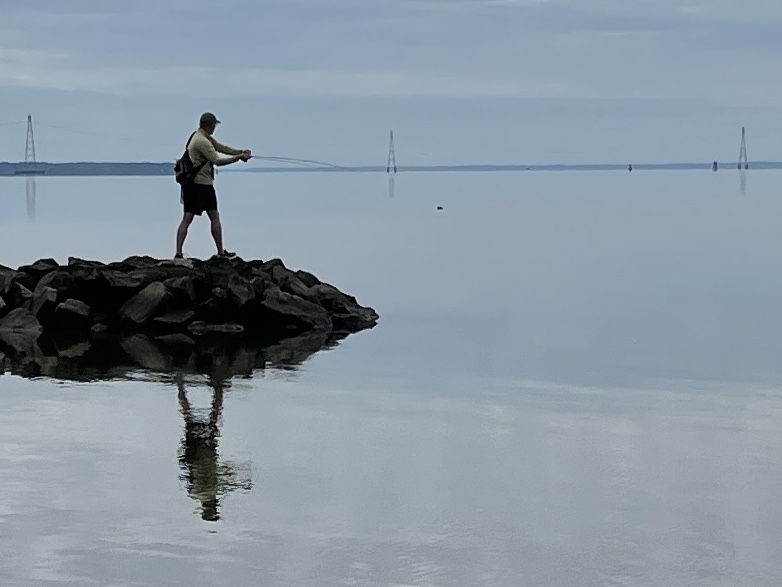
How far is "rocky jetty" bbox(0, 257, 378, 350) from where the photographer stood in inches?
509

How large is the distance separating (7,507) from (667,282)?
13741 mm

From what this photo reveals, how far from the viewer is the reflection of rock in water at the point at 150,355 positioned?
34.8ft

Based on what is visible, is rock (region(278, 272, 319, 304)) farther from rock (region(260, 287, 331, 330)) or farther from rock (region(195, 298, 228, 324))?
rock (region(195, 298, 228, 324))

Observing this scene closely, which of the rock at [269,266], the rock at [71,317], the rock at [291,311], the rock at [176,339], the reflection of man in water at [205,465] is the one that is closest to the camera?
the reflection of man in water at [205,465]

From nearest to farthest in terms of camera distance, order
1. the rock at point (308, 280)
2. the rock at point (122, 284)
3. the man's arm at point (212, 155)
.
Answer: the rock at point (122, 284) < the rock at point (308, 280) < the man's arm at point (212, 155)

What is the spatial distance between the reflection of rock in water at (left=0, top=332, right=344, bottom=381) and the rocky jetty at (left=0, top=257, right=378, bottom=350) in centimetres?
27

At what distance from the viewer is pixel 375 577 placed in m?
5.45

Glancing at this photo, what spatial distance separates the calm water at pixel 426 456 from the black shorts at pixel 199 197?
7.29ft

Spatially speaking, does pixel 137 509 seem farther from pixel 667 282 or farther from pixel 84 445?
pixel 667 282

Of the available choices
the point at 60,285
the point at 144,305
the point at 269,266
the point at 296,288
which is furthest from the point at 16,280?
the point at 296,288

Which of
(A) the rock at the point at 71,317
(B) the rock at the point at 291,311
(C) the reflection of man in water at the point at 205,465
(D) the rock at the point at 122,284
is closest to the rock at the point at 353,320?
(B) the rock at the point at 291,311

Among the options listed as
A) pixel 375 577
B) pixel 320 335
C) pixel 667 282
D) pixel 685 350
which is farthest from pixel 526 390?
pixel 667 282

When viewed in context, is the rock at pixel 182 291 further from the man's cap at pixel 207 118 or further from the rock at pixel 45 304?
the man's cap at pixel 207 118

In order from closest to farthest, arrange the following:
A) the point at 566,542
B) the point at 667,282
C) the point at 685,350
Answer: the point at 566,542 < the point at 685,350 < the point at 667,282
